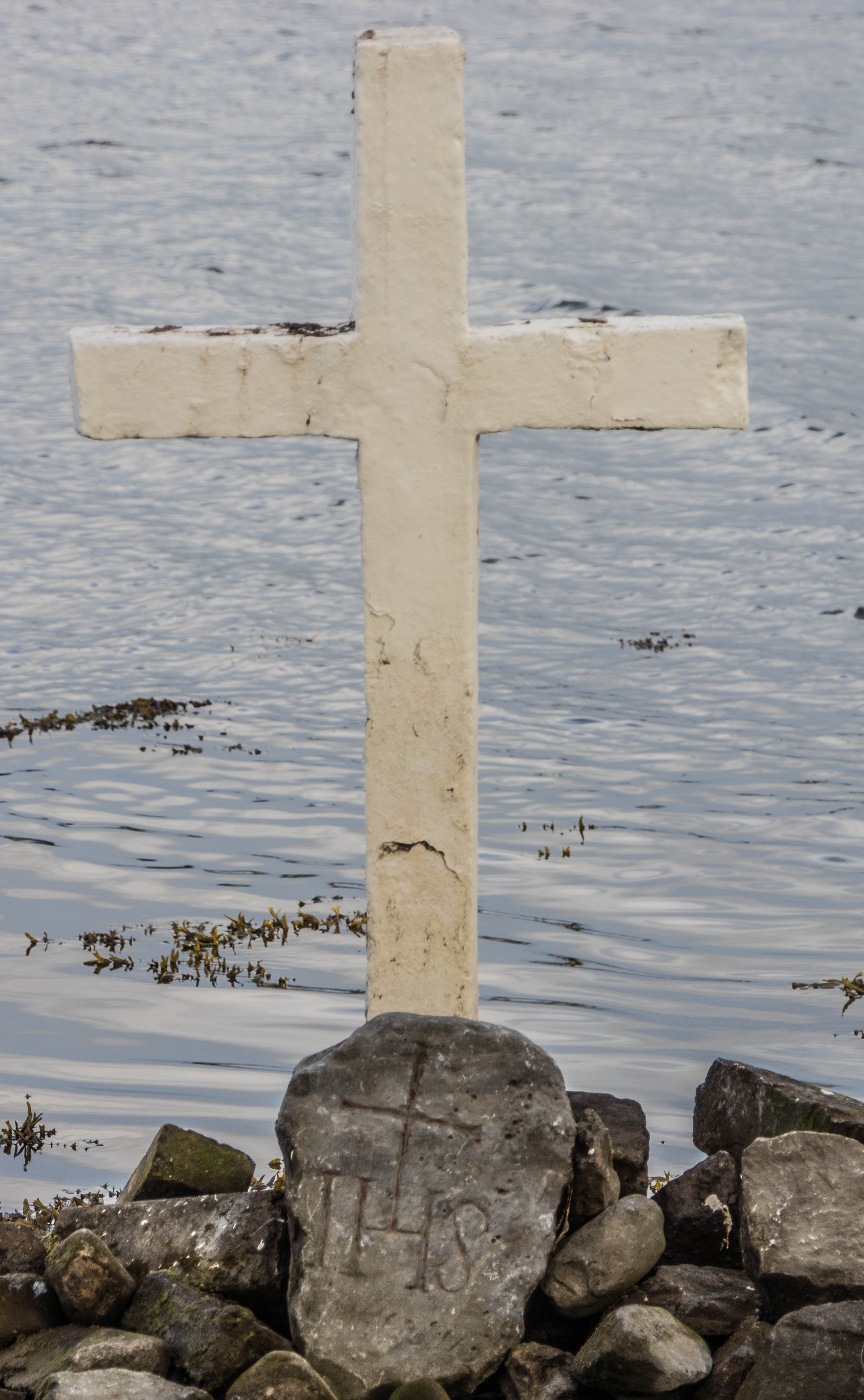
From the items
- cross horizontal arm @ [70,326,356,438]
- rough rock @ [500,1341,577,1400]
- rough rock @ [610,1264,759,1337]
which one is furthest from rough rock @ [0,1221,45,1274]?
cross horizontal arm @ [70,326,356,438]

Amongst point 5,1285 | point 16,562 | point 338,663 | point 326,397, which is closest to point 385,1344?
point 5,1285

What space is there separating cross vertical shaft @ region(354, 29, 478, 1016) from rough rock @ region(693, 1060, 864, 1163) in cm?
88

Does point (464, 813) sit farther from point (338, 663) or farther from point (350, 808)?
point (338, 663)

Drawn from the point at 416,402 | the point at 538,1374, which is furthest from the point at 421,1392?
the point at 416,402

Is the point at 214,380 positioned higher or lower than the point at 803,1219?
higher

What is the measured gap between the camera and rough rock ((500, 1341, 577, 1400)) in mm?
3533

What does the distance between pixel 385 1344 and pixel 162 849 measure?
891 centimetres

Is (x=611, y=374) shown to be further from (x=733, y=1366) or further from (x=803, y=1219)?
(x=733, y=1366)

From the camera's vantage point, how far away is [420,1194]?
3855 mm

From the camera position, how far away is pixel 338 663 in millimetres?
20781

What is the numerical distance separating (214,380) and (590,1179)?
2.47m

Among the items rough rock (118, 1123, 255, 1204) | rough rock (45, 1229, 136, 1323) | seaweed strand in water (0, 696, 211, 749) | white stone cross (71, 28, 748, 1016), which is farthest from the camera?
seaweed strand in water (0, 696, 211, 749)

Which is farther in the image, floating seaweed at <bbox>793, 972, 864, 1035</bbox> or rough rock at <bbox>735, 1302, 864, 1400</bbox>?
floating seaweed at <bbox>793, 972, 864, 1035</bbox>

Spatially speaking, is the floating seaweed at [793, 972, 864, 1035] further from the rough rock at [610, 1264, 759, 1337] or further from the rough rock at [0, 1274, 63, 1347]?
the rough rock at [0, 1274, 63, 1347]
